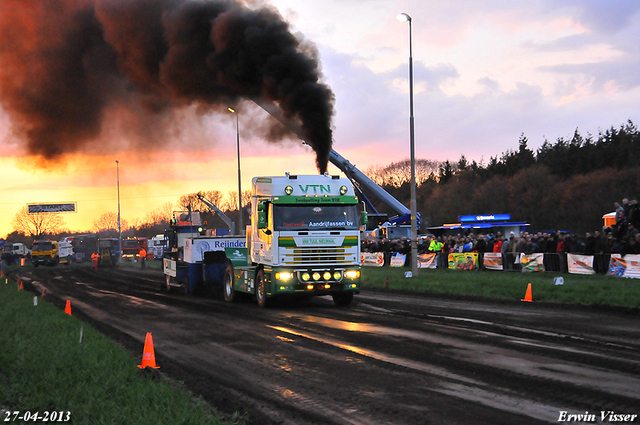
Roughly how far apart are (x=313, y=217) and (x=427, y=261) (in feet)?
48.2

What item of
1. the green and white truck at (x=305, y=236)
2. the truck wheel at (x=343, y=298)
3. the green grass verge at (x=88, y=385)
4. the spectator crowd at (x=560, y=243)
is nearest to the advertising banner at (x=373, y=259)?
the spectator crowd at (x=560, y=243)

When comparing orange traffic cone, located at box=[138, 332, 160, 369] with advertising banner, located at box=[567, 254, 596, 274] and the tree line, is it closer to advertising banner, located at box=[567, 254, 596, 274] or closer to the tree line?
advertising banner, located at box=[567, 254, 596, 274]

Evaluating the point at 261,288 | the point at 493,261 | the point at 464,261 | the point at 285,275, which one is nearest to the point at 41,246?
the point at 464,261

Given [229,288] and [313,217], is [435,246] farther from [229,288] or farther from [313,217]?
[313,217]

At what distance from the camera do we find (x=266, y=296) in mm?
16469

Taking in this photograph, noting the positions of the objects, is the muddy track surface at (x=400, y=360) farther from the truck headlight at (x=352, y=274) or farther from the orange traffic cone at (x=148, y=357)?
the truck headlight at (x=352, y=274)

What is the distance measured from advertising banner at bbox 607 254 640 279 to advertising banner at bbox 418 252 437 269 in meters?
10.0

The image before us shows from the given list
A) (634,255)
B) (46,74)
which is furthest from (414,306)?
(46,74)

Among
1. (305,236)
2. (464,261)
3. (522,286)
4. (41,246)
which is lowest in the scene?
(522,286)

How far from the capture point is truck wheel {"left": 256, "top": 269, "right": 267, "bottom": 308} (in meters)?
16.6

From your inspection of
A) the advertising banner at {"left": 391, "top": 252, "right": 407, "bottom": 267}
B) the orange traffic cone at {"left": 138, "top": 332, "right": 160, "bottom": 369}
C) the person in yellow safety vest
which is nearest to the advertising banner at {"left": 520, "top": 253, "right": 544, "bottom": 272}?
the person in yellow safety vest

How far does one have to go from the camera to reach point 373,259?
33344 millimetres

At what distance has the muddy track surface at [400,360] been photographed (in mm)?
6395

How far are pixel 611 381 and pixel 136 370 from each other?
6.06 m
